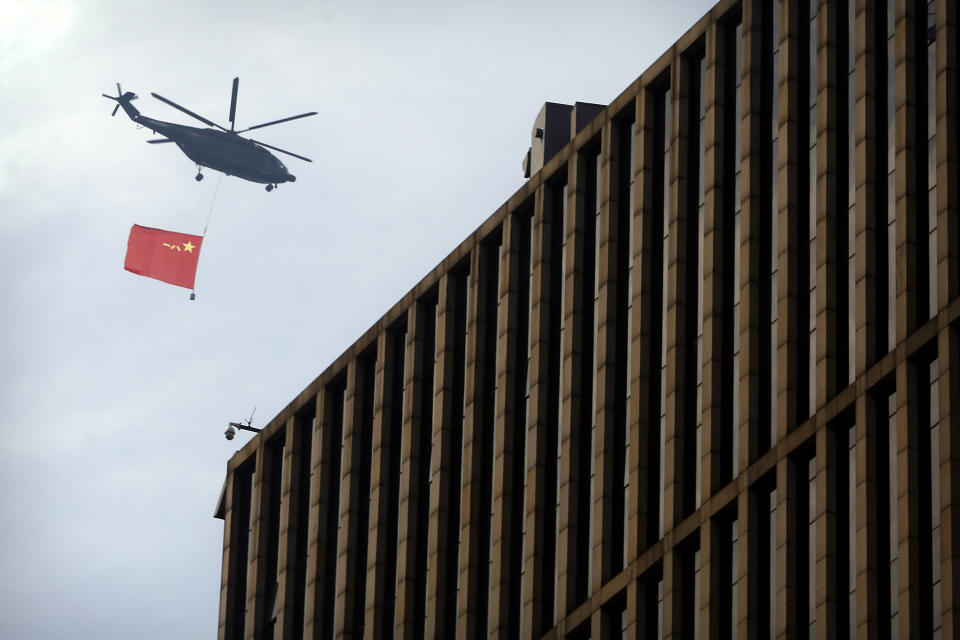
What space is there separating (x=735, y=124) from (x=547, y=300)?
10.2 m

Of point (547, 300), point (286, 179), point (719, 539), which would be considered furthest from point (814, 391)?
point (286, 179)

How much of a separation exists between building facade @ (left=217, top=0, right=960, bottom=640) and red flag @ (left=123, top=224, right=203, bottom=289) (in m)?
39.1

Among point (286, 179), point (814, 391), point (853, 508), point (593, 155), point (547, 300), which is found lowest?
point (853, 508)

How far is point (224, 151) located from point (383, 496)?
220 ft

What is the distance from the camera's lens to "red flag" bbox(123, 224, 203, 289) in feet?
393

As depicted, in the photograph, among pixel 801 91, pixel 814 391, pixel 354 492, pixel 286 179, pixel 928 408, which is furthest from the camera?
pixel 286 179

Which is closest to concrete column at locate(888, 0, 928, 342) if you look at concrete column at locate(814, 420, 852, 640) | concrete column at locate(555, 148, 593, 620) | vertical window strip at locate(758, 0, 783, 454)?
concrete column at locate(814, 420, 852, 640)

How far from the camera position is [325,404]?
84000mm

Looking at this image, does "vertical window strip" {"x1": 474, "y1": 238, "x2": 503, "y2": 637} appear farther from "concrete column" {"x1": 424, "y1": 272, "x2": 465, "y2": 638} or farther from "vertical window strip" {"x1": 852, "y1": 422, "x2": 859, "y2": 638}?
"vertical window strip" {"x1": 852, "y1": 422, "x2": 859, "y2": 638}

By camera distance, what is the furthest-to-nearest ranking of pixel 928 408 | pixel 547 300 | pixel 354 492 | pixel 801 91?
pixel 354 492 → pixel 547 300 → pixel 801 91 → pixel 928 408

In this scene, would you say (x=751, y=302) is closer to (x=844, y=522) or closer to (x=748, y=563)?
(x=748, y=563)

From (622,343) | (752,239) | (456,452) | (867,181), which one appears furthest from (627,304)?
(867,181)

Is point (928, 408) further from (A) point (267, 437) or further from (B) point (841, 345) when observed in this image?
(A) point (267, 437)

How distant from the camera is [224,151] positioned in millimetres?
141625
